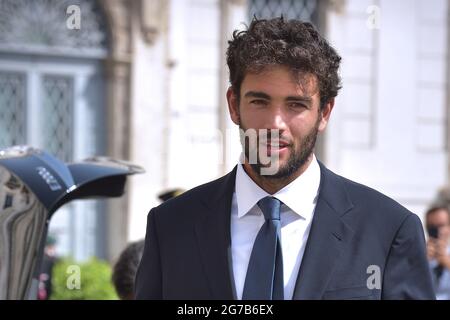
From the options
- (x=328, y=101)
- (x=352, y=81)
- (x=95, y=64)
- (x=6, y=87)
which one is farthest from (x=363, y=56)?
(x=328, y=101)

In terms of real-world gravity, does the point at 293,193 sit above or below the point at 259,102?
below

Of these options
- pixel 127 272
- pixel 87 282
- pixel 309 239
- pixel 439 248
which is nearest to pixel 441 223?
pixel 439 248

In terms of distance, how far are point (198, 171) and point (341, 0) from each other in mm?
2439

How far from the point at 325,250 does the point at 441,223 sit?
3.59 metres

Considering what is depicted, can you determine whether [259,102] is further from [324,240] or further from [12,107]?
[12,107]

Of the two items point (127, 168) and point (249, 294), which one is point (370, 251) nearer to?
point (249, 294)

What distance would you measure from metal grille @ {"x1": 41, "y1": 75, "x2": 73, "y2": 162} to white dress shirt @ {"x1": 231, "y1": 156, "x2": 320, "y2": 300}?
22.4 ft

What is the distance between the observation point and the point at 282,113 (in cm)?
206

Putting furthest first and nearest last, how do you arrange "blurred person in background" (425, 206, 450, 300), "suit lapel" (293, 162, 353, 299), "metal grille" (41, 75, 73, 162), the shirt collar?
"metal grille" (41, 75, 73, 162) → "blurred person in background" (425, 206, 450, 300) → the shirt collar → "suit lapel" (293, 162, 353, 299)

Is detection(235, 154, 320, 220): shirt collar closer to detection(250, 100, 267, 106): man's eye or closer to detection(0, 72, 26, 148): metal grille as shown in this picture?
detection(250, 100, 267, 106): man's eye

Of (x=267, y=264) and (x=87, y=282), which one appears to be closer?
(x=267, y=264)

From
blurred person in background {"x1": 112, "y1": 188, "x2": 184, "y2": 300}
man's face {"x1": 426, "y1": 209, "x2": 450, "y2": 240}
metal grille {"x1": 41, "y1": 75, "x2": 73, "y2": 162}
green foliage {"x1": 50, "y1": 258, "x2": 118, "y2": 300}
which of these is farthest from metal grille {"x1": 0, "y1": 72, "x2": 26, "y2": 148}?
blurred person in background {"x1": 112, "y1": 188, "x2": 184, "y2": 300}

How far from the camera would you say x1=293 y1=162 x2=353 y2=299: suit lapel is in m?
1.99

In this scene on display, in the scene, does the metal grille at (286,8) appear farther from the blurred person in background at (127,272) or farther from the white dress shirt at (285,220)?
the white dress shirt at (285,220)
